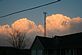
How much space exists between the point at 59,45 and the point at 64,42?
1163 millimetres

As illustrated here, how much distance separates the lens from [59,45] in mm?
46688

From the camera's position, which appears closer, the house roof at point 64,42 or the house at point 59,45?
the house at point 59,45

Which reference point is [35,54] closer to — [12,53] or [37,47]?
[37,47]

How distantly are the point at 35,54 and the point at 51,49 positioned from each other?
4.16 metres

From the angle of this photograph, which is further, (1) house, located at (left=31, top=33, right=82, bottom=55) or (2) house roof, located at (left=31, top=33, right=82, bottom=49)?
(2) house roof, located at (left=31, top=33, right=82, bottom=49)

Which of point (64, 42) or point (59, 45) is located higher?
point (64, 42)

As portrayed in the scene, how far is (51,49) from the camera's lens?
48.5 m

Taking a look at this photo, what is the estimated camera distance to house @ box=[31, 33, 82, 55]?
42.6 meters

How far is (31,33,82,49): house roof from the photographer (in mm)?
43031

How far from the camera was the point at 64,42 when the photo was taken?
4669 cm

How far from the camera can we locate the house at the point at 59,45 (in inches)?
1677

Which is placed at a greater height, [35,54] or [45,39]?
[45,39]

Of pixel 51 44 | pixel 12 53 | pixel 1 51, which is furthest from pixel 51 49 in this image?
pixel 12 53

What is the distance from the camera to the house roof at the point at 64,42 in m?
43.0
